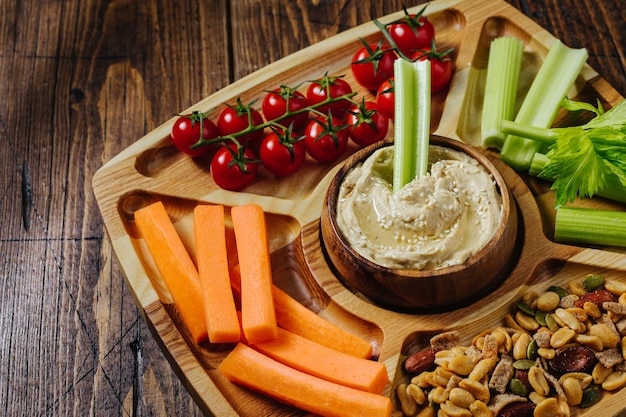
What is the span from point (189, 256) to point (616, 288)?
5.34 feet

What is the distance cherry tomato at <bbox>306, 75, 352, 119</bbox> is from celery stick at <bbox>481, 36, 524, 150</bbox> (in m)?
0.61

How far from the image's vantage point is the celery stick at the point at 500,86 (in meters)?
3.39

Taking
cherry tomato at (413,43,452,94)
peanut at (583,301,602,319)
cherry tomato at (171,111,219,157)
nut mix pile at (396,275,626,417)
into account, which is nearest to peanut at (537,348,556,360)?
nut mix pile at (396,275,626,417)

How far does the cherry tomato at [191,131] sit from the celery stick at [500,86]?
46.4 inches

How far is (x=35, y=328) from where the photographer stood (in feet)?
10.7

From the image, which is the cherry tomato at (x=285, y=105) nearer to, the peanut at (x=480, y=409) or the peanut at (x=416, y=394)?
the peanut at (x=416, y=394)

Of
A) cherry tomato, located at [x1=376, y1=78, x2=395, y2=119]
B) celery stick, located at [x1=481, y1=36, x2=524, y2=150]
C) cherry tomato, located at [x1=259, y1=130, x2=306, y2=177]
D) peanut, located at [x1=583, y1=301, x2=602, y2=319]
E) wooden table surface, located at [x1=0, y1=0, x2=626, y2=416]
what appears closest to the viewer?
peanut, located at [x1=583, y1=301, x2=602, y2=319]

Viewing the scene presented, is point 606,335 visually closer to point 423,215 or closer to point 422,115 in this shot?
point 423,215

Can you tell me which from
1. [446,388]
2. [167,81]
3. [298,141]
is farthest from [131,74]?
[446,388]

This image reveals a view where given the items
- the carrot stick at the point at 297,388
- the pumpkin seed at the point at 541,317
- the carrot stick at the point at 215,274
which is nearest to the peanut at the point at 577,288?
the pumpkin seed at the point at 541,317

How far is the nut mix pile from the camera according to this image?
267 centimetres

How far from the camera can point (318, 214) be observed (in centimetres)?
316

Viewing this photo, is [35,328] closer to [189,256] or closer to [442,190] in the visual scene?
[189,256]

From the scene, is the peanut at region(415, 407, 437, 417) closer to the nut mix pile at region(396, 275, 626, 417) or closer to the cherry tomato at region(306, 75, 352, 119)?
the nut mix pile at region(396, 275, 626, 417)
